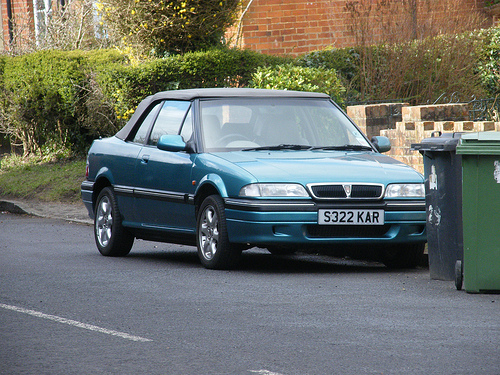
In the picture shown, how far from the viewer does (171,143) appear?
8.95 metres

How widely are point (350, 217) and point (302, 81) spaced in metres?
6.14

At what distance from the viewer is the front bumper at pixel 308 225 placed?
8.05m

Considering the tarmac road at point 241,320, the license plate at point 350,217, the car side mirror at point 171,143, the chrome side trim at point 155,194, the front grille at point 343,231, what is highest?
the car side mirror at point 171,143

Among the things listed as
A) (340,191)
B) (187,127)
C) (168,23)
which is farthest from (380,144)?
(168,23)

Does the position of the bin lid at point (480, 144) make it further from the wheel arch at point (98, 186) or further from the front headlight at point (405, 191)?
the wheel arch at point (98, 186)

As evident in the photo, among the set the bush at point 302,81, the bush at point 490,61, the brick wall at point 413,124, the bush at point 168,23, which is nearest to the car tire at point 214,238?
the brick wall at point 413,124

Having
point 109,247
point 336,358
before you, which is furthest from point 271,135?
point 336,358

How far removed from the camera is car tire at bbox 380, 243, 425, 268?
28.7ft

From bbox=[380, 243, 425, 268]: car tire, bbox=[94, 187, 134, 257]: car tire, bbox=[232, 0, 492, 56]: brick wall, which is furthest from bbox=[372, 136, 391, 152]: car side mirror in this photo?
bbox=[232, 0, 492, 56]: brick wall

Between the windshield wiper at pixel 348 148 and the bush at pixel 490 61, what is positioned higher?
the bush at pixel 490 61

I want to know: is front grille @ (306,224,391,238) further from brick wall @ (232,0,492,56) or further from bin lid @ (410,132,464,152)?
brick wall @ (232,0,492,56)

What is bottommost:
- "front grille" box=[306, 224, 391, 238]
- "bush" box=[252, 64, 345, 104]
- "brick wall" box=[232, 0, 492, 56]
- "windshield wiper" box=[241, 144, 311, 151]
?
"front grille" box=[306, 224, 391, 238]

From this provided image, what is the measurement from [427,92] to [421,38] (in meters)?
1.10

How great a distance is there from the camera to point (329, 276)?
27.1 feet
